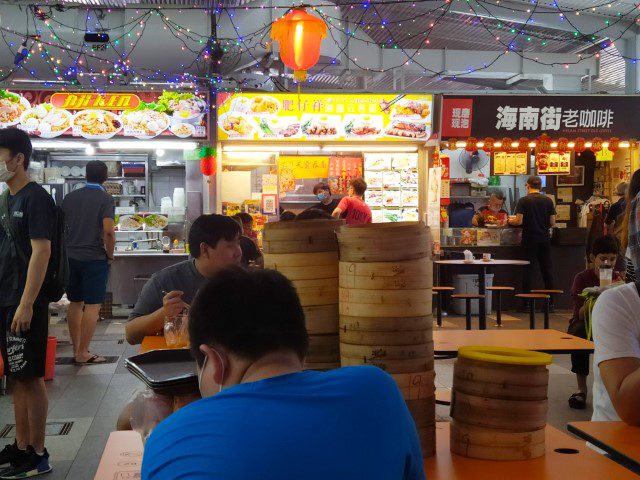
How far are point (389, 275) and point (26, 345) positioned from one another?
280 centimetres

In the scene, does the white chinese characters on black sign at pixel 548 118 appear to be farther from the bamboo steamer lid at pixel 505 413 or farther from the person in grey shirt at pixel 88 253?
the bamboo steamer lid at pixel 505 413

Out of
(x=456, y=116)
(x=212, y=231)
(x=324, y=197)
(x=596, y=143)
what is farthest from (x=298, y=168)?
(x=212, y=231)

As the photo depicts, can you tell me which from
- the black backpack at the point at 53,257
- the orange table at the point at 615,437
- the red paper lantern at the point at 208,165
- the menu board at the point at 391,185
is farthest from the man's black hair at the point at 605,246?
the red paper lantern at the point at 208,165

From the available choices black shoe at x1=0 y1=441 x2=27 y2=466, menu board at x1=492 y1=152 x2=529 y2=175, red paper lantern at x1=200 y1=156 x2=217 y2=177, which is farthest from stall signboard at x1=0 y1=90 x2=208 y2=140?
black shoe at x1=0 y1=441 x2=27 y2=466

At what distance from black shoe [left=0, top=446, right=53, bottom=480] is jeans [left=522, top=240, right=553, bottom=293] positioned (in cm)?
852

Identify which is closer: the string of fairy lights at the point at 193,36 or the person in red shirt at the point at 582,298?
the person in red shirt at the point at 582,298

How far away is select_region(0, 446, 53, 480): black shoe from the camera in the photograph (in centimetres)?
416

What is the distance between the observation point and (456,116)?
35.8ft

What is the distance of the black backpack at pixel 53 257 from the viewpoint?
4.18 m

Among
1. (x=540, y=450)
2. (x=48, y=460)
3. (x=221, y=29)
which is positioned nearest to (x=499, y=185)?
(x=221, y=29)

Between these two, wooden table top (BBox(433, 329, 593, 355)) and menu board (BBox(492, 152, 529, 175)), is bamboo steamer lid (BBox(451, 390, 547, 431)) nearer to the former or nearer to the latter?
wooden table top (BBox(433, 329, 593, 355))

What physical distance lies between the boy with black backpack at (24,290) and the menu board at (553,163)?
1040 cm

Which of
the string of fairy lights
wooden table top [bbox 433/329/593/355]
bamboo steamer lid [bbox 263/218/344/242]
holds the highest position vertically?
the string of fairy lights

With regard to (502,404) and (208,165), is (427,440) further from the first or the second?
(208,165)
